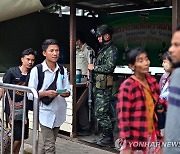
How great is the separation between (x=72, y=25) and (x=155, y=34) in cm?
245

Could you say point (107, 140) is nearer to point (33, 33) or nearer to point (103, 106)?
point (103, 106)

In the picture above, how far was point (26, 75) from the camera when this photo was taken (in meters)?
4.66

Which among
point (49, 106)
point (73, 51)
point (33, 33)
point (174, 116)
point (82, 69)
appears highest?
point (33, 33)

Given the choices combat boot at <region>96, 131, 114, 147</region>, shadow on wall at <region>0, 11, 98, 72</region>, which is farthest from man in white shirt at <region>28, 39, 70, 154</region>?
shadow on wall at <region>0, 11, 98, 72</region>

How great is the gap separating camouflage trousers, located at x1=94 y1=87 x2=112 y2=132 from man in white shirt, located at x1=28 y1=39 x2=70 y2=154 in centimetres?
140

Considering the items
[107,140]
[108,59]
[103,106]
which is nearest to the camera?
[108,59]

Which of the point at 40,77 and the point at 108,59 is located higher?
the point at 108,59

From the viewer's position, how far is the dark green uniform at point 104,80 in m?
5.56

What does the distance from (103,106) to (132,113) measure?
2.50 m

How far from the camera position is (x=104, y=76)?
5.63 m

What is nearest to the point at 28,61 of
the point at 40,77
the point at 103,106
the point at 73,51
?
the point at 40,77

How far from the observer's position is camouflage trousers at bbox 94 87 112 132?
5.70m

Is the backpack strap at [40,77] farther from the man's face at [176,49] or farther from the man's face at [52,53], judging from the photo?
the man's face at [176,49]

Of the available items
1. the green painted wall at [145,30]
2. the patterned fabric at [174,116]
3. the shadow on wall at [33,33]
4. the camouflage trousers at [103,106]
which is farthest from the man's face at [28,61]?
the green painted wall at [145,30]
